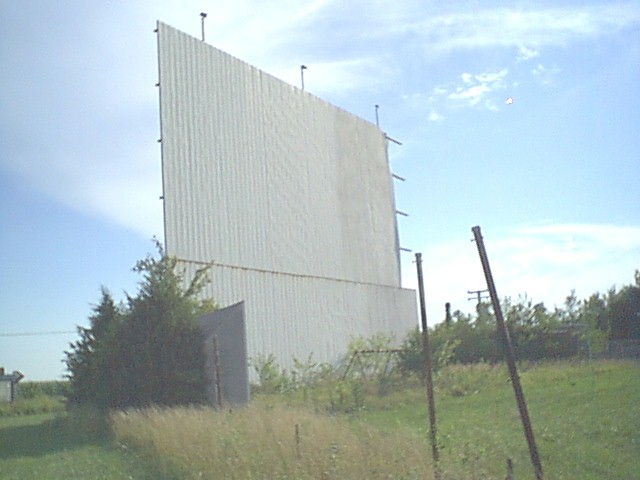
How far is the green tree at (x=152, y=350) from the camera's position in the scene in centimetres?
1989

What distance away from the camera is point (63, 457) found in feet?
47.8

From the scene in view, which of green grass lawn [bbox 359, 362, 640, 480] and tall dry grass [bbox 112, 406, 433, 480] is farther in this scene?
green grass lawn [bbox 359, 362, 640, 480]

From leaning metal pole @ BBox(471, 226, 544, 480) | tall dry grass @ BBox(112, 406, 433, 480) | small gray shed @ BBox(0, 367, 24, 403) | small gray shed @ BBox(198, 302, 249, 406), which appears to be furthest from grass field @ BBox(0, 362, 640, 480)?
small gray shed @ BBox(0, 367, 24, 403)

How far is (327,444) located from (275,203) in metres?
23.4

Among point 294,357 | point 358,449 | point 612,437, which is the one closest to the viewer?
point 358,449

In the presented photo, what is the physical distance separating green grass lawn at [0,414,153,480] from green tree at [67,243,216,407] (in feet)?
5.06

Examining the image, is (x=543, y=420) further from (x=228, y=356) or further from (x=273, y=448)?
(x=273, y=448)

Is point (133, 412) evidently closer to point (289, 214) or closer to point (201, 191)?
point (201, 191)

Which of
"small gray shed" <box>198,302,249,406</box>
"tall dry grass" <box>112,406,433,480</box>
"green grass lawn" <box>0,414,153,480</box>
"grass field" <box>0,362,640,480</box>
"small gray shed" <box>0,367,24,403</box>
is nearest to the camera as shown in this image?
"tall dry grass" <box>112,406,433,480</box>

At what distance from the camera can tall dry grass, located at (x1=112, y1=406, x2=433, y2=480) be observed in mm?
10266

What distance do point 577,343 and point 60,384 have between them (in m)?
26.6

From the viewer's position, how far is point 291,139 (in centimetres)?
3616

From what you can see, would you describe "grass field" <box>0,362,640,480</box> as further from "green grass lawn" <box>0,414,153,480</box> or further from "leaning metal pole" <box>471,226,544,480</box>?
"leaning metal pole" <box>471,226,544,480</box>

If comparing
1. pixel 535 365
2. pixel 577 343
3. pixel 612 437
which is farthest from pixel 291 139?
pixel 612 437
